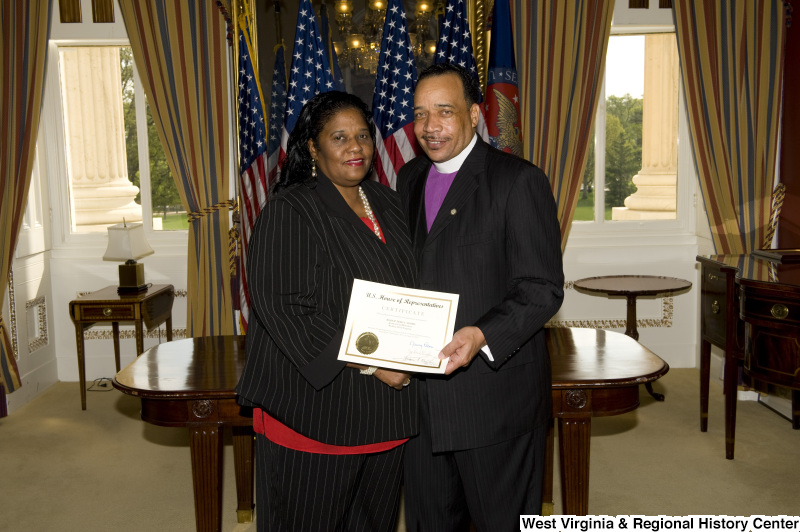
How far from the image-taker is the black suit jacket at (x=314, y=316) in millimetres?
1943

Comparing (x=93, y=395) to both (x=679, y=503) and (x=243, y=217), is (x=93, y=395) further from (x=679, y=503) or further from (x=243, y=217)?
(x=679, y=503)

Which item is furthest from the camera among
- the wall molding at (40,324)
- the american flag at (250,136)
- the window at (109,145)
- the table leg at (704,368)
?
the window at (109,145)

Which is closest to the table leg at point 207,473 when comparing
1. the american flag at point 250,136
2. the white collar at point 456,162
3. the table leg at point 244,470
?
the table leg at point 244,470

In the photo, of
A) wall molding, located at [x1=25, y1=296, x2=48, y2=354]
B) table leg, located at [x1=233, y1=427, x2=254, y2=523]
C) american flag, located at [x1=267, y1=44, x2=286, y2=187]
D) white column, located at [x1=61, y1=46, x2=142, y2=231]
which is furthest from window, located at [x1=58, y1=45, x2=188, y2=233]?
table leg, located at [x1=233, y1=427, x2=254, y2=523]

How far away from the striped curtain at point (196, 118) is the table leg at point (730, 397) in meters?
3.27

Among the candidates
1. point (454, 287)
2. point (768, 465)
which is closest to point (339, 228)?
point (454, 287)

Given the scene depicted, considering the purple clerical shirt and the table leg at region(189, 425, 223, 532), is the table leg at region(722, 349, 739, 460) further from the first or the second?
the table leg at region(189, 425, 223, 532)

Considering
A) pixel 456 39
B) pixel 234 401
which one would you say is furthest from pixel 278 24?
pixel 234 401

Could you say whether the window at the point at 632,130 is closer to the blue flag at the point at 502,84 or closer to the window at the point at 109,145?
the blue flag at the point at 502,84

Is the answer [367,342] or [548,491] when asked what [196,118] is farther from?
[367,342]

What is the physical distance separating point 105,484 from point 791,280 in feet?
11.3

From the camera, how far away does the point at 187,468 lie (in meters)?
3.99

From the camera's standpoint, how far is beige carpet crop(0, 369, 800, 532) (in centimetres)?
343

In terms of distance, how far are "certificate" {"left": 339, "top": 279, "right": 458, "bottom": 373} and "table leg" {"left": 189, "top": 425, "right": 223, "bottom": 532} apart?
3.80 ft
